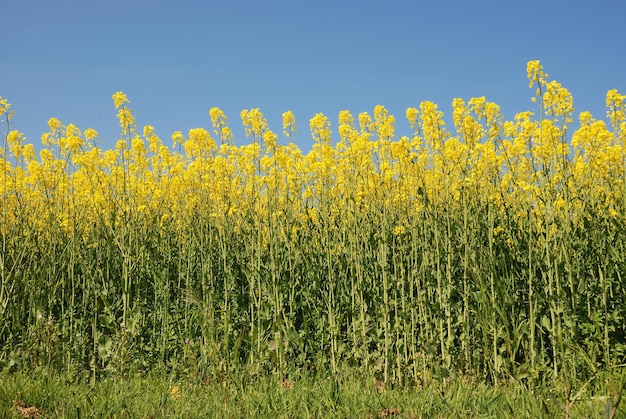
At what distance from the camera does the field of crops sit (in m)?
4.24

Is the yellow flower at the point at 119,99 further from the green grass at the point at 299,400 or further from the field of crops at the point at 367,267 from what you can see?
the green grass at the point at 299,400

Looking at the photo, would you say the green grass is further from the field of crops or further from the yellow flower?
the yellow flower

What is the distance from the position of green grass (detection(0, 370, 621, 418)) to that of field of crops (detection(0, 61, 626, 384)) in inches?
10.1

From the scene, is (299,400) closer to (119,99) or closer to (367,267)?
(367,267)

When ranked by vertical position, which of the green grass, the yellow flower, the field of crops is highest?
the yellow flower

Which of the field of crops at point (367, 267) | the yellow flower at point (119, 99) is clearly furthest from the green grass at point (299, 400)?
the yellow flower at point (119, 99)

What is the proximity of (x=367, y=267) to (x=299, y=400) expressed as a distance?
1435 mm

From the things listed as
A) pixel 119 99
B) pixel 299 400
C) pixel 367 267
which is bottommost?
pixel 299 400

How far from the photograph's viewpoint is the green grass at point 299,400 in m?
3.32

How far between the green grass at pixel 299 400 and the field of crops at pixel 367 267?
0.26 metres

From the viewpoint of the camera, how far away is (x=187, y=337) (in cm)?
503

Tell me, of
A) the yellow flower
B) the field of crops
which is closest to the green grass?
the field of crops

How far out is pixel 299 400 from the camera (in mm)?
3623

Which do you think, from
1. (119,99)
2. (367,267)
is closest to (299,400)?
(367,267)
